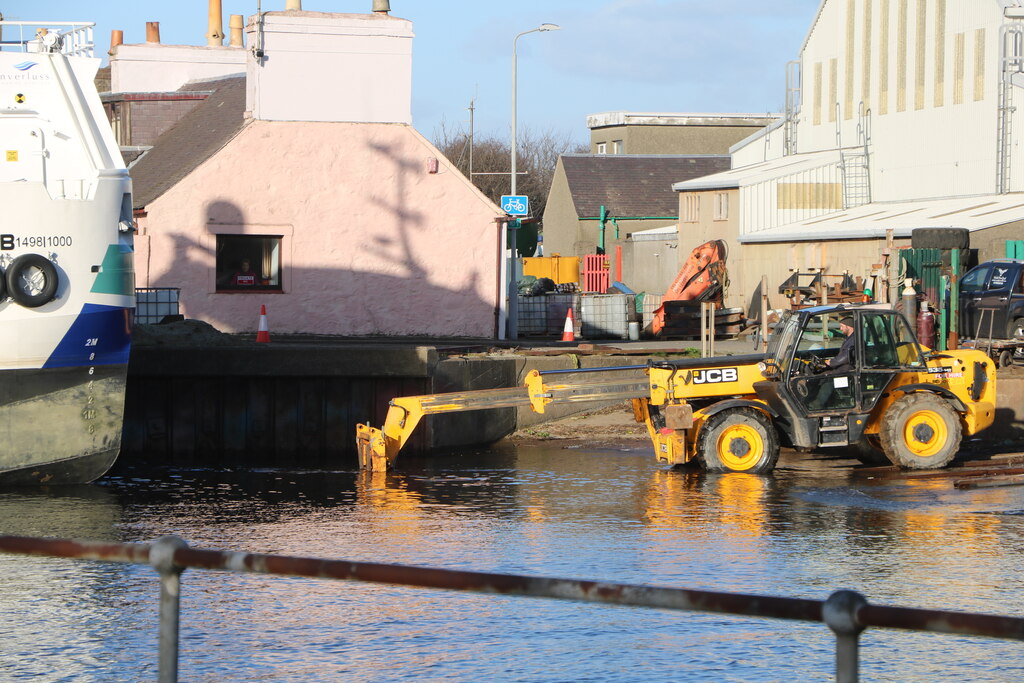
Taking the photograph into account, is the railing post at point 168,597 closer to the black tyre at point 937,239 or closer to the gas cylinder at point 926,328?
the gas cylinder at point 926,328

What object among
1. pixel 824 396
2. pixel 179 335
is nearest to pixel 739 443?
pixel 824 396

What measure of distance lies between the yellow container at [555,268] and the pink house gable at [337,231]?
956 inches

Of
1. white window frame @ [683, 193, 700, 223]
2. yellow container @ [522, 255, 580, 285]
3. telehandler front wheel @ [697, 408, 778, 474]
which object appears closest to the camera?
telehandler front wheel @ [697, 408, 778, 474]

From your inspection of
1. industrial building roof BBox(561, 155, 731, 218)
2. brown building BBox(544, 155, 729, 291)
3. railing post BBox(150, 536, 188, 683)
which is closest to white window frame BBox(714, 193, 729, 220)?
brown building BBox(544, 155, 729, 291)

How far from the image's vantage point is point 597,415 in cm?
1950

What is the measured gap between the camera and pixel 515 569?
9.80m

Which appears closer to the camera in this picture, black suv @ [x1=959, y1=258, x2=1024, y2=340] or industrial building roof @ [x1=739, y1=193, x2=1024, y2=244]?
black suv @ [x1=959, y1=258, x2=1024, y2=340]

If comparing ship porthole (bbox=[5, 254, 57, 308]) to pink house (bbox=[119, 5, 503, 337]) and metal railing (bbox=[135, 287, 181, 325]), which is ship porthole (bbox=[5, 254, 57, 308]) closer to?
metal railing (bbox=[135, 287, 181, 325])

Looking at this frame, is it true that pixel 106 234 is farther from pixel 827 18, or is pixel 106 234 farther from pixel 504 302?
pixel 827 18

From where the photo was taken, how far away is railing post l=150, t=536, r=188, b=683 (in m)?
3.81

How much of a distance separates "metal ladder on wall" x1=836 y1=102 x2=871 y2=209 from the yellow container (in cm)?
1372

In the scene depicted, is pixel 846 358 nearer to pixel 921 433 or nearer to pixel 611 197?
pixel 921 433

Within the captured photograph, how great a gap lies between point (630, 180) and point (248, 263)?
3872cm

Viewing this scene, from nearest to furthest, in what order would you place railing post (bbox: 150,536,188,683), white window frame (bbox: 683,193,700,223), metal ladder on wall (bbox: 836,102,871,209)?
1. railing post (bbox: 150,536,188,683)
2. metal ladder on wall (bbox: 836,102,871,209)
3. white window frame (bbox: 683,193,700,223)
